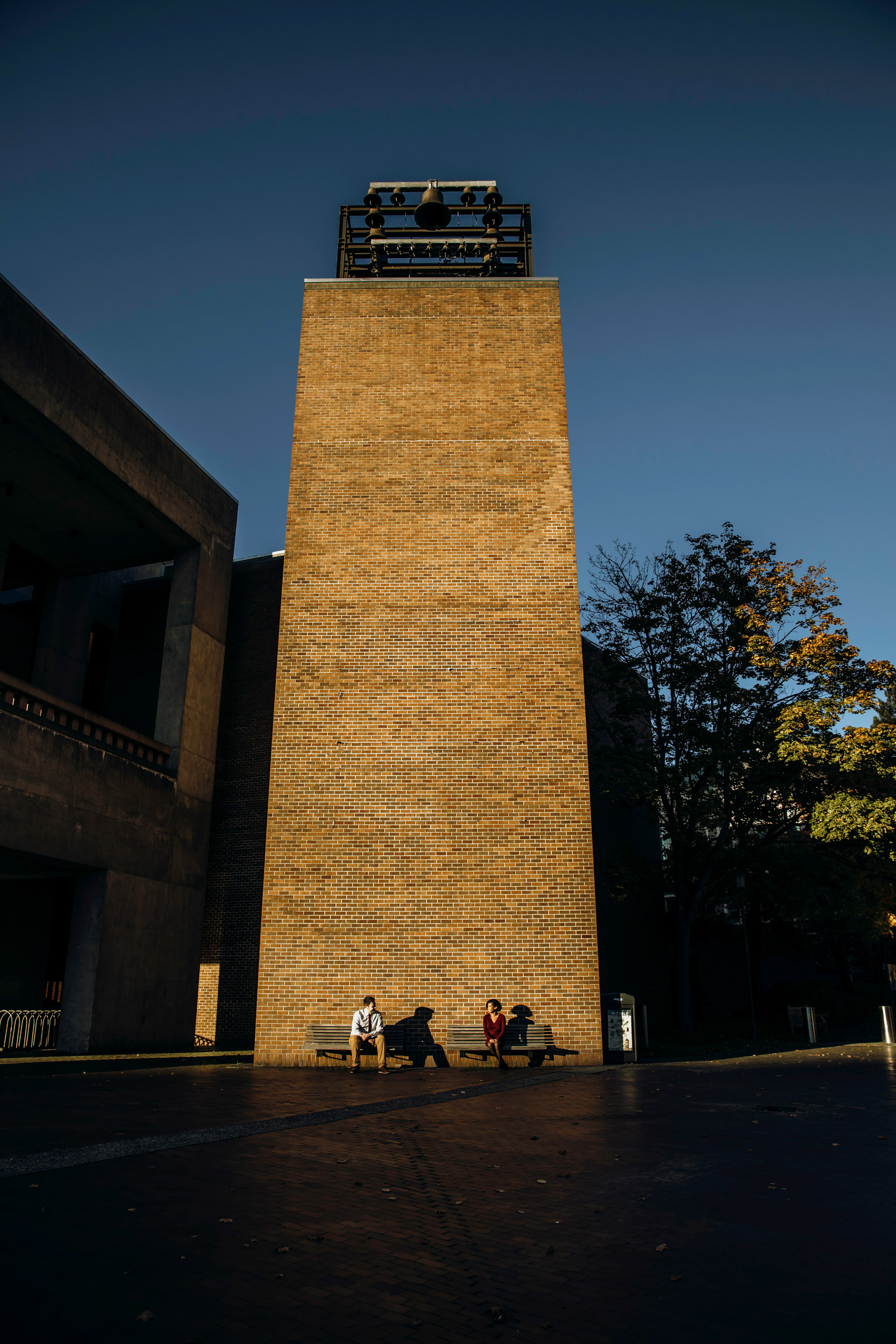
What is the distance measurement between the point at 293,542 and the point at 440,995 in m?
8.29

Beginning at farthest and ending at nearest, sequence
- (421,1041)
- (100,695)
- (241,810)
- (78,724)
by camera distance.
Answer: (100,695), (241,810), (78,724), (421,1041)

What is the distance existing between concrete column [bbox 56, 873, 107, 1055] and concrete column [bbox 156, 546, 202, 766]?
3343 millimetres

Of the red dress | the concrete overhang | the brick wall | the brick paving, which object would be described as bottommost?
the brick paving

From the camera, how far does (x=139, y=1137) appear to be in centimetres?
696

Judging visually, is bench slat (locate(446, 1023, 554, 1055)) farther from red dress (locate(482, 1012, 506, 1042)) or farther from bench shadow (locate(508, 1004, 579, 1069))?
red dress (locate(482, 1012, 506, 1042))

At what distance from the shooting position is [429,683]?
48.9 feet

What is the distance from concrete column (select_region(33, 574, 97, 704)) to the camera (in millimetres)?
19797

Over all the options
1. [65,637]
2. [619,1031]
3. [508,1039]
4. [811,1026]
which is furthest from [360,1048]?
[65,637]

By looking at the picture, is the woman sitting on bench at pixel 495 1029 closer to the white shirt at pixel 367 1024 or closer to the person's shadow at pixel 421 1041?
the person's shadow at pixel 421 1041

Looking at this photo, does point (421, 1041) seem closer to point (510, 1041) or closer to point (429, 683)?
point (510, 1041)

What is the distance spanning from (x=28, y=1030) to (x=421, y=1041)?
8.00 meters

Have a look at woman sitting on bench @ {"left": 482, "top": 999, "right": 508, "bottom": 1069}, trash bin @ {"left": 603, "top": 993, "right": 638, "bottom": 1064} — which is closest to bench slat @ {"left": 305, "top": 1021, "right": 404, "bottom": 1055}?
woman sitting on bench @ {"left": 482, "top": 999, "right": 508, "bottom": 1069}

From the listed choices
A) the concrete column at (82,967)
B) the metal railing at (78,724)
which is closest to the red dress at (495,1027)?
the concrete column at (82,967)

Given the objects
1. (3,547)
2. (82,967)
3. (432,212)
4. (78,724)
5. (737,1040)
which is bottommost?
(737,1040)
